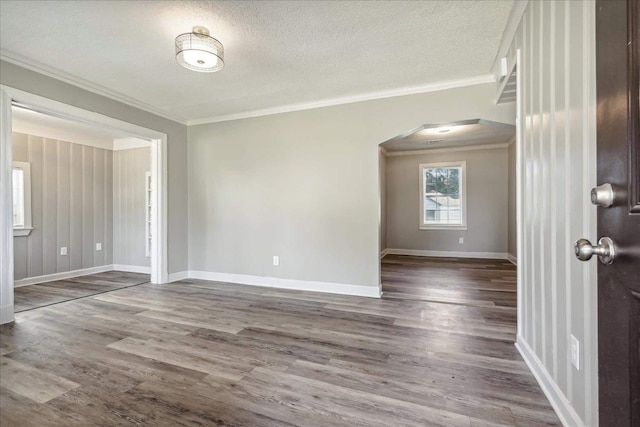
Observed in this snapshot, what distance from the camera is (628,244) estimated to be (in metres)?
0.65

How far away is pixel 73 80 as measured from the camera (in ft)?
10.3

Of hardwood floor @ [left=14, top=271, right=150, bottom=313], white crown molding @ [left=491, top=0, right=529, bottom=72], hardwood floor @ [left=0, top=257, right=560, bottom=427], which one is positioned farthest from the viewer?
hardwood floor @ [left=14, top=271, right=150, bottom=313]

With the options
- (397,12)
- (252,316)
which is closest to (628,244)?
(397,12)

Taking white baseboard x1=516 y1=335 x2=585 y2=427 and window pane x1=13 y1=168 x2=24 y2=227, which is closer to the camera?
white baseboard x1=516 y1=335 x2=585 y2=427

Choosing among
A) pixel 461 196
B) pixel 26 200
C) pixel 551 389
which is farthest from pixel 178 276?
pixel 461 196

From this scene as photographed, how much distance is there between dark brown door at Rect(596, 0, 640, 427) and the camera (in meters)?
0.64

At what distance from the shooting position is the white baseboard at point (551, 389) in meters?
1.34

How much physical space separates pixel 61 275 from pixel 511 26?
6.46m

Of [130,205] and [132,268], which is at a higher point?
[130,205]

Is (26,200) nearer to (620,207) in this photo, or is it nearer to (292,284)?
(292,284)

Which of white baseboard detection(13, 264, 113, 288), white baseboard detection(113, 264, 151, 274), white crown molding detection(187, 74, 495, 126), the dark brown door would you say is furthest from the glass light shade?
white baseboard detection(13, 264, 113, 288)

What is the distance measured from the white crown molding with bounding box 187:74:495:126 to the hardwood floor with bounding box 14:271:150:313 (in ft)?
8.61

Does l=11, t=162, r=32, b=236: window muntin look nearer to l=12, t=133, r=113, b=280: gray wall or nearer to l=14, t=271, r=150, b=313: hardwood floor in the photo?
l=12, t=133, r=113, b=280: gray wall

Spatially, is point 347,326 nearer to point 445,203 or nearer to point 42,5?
point 42,5
